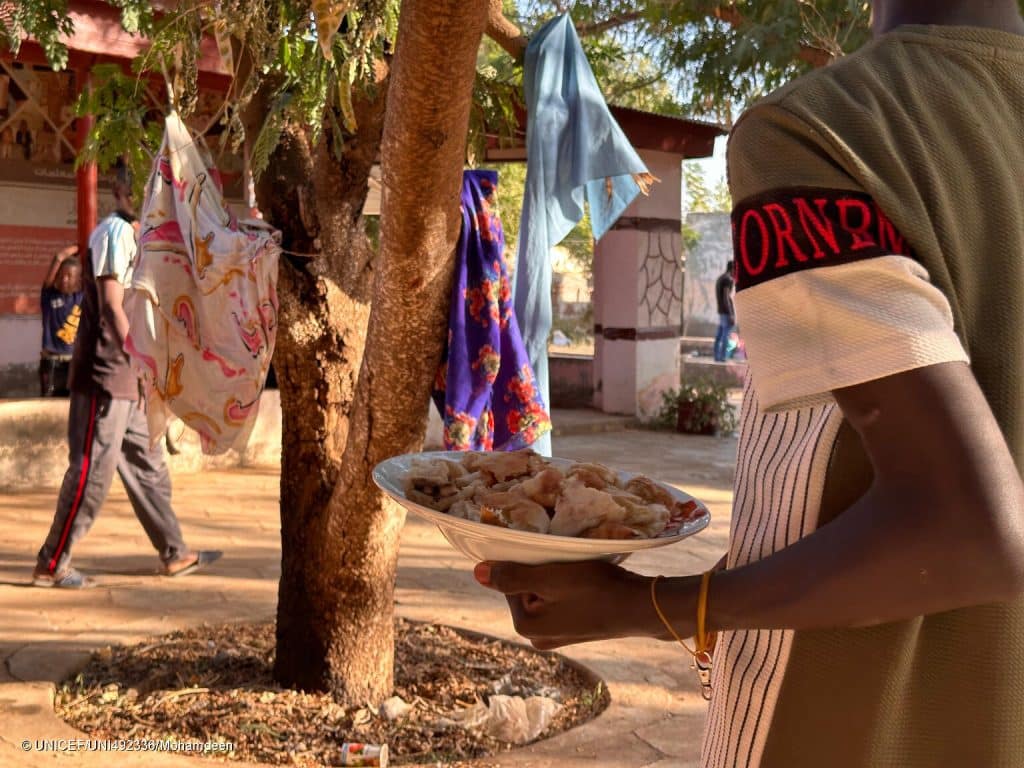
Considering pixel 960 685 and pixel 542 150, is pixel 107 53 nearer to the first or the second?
pixel 542 150

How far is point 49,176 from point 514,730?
8782 millimetres

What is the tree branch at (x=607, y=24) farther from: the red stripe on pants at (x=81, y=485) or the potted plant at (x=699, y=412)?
the red stripe on pants at (x=81, y=485)

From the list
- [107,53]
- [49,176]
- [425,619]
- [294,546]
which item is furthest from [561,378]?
[294,546]

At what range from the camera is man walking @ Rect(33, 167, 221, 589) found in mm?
5137

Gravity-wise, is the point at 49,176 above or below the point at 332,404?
above

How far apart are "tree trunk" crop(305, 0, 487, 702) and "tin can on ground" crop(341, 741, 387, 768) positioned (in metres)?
0.46

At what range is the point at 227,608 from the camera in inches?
195

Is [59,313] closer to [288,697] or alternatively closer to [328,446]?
[328,446]

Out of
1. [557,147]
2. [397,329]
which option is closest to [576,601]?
[397,329]

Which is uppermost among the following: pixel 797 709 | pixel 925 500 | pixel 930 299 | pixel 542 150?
pixel 542 150

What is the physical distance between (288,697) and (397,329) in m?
1.50

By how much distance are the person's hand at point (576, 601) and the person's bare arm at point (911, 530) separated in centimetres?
10

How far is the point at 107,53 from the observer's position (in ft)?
25.5

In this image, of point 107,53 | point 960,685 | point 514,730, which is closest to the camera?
point 960,685
